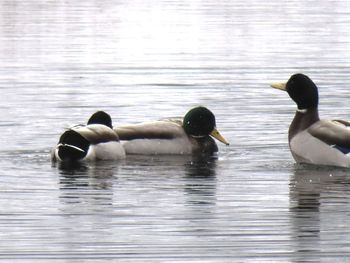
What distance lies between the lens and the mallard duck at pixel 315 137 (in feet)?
51.9

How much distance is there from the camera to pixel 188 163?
16.7 m

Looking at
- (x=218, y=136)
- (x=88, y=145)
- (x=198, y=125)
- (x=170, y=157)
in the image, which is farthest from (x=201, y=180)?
(x=198, y=125)

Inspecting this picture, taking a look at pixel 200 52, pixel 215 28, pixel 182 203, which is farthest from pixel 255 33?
pixel 182 203

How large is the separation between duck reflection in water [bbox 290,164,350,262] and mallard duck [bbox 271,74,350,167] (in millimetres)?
98

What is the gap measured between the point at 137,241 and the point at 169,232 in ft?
1.49

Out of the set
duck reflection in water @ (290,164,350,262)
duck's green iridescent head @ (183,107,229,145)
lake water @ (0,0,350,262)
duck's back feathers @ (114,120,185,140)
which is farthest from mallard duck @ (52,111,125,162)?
duck reflection in water @ (290,164,350,262)

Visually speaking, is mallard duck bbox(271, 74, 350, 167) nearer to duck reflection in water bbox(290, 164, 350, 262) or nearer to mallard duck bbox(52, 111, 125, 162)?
duck reflection in water bbox(290, 164, 350, 262)

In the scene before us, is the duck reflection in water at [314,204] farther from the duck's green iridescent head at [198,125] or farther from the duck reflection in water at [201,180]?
the duck's green iridescent head at [198,125]

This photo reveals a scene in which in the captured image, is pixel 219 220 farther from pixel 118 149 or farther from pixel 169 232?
pixel 118 149

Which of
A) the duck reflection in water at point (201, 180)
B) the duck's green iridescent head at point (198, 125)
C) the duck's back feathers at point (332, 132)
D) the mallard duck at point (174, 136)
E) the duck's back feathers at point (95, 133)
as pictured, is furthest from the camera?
the duck's green iridescent head at point (198, 125)

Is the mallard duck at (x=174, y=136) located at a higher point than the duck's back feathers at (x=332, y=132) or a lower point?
lower

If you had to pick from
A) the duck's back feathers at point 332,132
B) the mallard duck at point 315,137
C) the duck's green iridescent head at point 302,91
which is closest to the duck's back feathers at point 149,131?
the duck's green iridescent head at point 302,91

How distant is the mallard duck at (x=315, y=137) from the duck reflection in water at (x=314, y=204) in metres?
0.10

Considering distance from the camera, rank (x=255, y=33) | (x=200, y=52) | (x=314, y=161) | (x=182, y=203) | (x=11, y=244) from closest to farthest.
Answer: (x=11, y=244)
(x=182, y=203)
(x=314, y=161)
(x=200, y=52)
(x=255, y=33)
